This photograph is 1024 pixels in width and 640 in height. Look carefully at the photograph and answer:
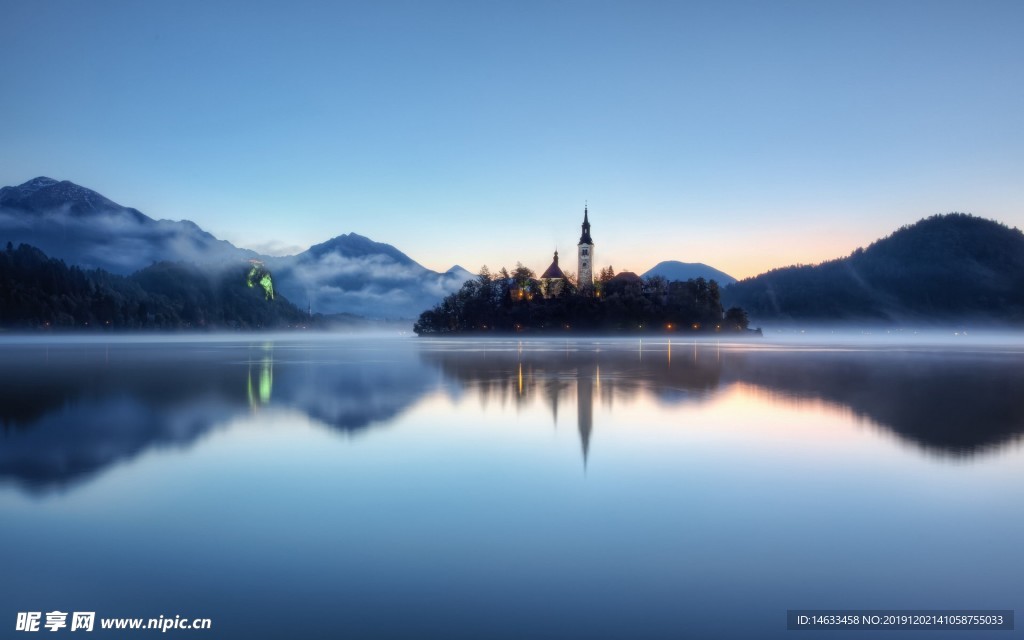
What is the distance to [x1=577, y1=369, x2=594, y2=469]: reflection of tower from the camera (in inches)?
534

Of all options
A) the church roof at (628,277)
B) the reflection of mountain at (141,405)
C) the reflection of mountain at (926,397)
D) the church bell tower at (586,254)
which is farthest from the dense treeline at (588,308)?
the reflection of mountain at (141,405)

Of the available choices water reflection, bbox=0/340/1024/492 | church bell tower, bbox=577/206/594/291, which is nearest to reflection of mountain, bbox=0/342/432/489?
water reflection, bbox=0/340/1024/492

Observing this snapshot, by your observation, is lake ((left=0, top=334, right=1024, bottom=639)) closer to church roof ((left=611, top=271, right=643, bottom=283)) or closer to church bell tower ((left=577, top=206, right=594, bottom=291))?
church roof ((left=611, top=271, right=643, bottom=283))

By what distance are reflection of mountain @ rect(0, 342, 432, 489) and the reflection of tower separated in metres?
4.80

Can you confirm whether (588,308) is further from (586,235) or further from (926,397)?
(926,397)

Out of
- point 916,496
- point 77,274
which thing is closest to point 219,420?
point 916,496

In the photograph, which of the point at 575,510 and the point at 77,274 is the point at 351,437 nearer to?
the point at 575,510

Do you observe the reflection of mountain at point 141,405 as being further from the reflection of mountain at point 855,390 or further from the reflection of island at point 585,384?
the reflection of mountain at point 855,390

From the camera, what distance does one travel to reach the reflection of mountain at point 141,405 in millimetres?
11422

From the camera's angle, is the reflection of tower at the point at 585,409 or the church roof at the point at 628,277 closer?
the reflection of tower at the point at 585,409

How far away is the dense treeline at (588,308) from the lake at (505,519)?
11789 cm

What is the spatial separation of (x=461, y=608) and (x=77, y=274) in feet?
613

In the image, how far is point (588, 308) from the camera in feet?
447

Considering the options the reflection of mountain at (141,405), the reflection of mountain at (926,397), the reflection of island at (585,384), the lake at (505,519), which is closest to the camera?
the lake at (505,519)
